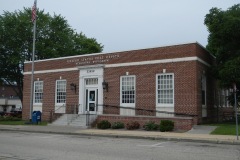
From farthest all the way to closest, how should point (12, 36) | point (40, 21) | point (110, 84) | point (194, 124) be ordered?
point (40, 21) → point (12, 36) → point (110, 84) → point (194, 124)

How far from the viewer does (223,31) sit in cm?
2341

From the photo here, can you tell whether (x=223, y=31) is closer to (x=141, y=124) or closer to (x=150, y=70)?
(x=150, y=70)

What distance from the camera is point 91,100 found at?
90.7 feet

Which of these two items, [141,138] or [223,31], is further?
[223,31]

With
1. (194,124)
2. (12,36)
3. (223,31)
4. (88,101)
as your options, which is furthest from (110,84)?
(12,36)

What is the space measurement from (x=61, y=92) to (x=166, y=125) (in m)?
12.7

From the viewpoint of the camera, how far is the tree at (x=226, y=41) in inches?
890

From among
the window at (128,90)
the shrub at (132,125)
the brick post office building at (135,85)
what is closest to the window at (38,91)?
the brick post office building at (135,85)

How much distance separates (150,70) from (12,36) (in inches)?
806

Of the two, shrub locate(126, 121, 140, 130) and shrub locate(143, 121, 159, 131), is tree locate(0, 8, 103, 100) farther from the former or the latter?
shrub locate(143, 121, 159, 131)

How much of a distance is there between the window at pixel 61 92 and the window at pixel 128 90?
648 cm

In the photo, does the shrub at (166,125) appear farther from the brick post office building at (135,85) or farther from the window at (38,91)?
the window at (38,91)

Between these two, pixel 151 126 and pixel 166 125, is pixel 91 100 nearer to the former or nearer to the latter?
pixel 151 126

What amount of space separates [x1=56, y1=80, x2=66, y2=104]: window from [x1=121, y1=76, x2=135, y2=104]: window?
6.48 metres
